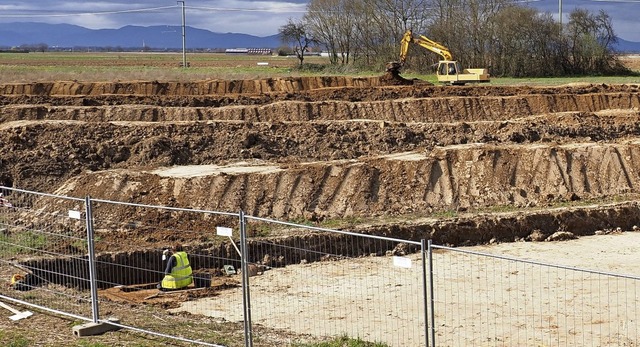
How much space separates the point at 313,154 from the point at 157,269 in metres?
8.10

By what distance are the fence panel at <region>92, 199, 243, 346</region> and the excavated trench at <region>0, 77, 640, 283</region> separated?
9 cm

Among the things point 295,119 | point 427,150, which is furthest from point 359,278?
point 295,119

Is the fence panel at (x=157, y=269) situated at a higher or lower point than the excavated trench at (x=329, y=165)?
lower

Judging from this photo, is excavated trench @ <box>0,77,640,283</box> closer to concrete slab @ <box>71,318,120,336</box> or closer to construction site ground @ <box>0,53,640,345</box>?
construction site ground @ <box>0,53,640,345</box>

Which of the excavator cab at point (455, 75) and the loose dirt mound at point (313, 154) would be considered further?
the excavator cab at point (455, 75)

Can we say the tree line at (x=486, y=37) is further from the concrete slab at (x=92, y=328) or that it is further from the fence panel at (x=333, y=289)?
the concrete slab at (x=92, y=328)

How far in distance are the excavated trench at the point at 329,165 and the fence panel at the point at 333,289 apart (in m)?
0.26

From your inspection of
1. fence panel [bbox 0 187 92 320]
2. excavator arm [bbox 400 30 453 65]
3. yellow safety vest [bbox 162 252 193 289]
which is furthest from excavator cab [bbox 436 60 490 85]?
yellow safety vest [bbox 162 252 193 289]

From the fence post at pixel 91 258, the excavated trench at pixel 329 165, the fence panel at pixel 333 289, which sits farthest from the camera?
the excavated trench at pixel 329 165

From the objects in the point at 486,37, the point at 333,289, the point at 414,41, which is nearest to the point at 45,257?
the point at 333,289

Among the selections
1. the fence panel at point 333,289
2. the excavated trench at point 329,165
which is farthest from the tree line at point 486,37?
the fence panel at point 333,289

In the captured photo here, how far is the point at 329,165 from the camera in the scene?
2373cm

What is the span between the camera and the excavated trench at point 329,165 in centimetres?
2206

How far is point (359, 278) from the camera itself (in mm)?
18422
